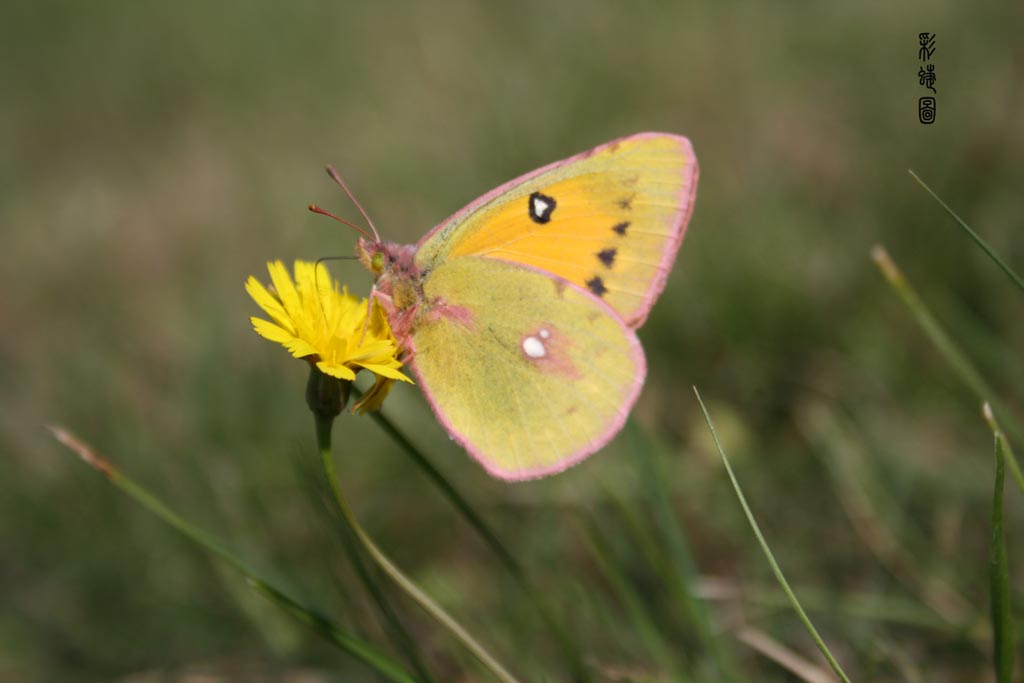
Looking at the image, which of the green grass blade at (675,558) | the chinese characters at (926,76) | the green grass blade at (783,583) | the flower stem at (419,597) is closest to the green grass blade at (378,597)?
the flower stem at (419,597)

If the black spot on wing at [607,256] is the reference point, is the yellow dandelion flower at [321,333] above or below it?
above

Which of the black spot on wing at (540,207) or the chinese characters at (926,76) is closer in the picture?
the black spot on wing at (540,207)

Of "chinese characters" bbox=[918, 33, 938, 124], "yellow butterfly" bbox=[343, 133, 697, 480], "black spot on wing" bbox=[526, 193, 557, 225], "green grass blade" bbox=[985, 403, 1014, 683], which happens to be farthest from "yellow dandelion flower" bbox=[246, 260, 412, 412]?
"chinese characters" bbox=[918, 33, 938, 124]

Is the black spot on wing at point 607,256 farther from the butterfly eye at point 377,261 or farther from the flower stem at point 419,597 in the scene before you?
the flower stem at point 419,597

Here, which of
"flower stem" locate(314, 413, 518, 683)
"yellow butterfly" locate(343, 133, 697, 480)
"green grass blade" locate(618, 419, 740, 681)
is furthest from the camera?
"yellow butterfly" locate(343, 133, 697, 480)

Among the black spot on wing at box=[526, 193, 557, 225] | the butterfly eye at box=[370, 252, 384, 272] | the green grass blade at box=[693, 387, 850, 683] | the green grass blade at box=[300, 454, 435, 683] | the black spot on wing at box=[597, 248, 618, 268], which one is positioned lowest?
the green grass blade at box=[300, 454, 435, 683]

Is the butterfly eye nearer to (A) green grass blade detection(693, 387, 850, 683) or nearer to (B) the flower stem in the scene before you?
(B) the flower stem
